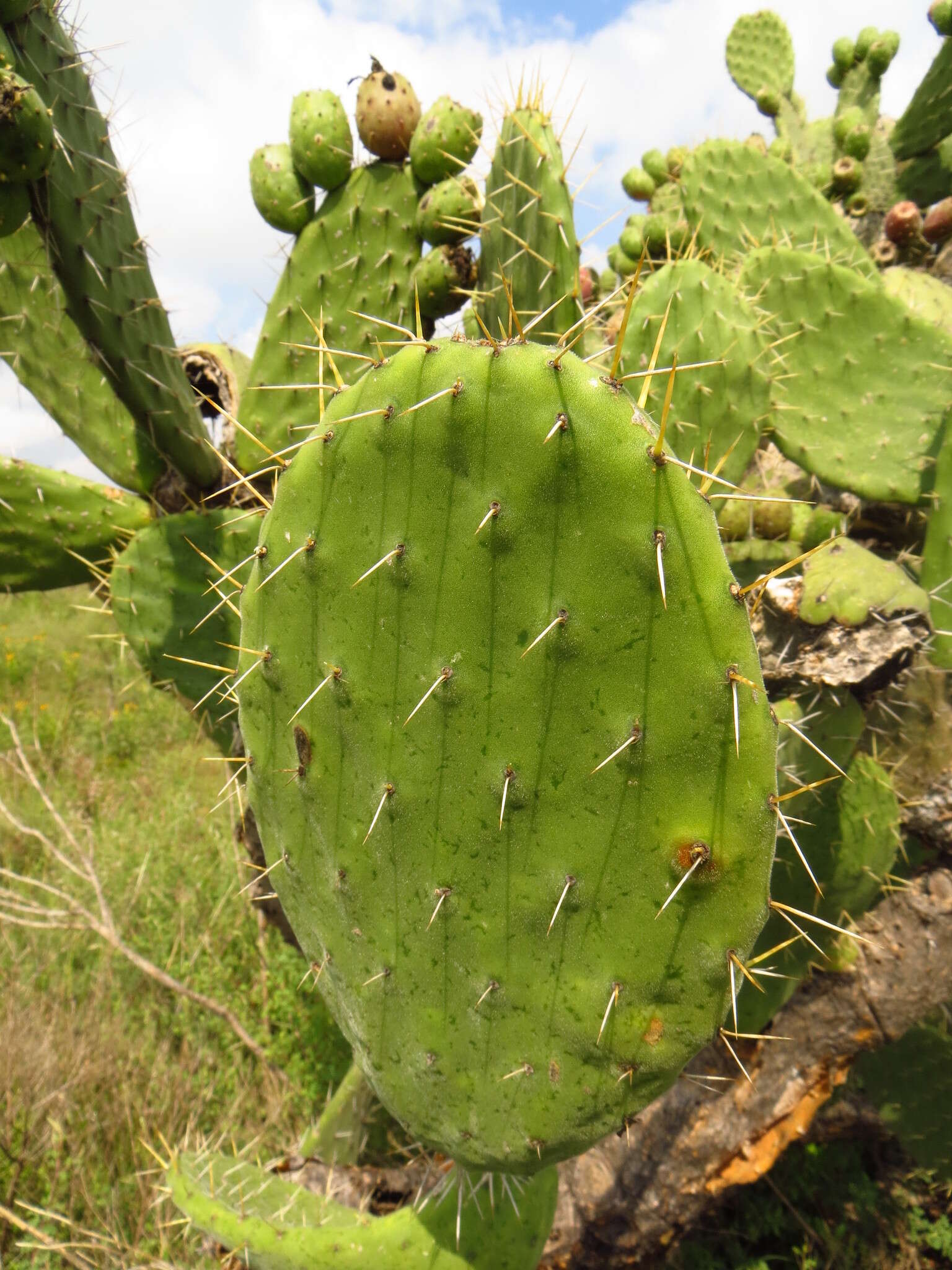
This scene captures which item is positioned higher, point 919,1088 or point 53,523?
point 53,523

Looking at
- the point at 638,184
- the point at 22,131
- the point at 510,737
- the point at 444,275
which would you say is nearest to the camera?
the point at 510,737

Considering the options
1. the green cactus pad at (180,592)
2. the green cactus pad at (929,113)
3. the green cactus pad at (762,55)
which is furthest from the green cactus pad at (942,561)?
the green cactus pad at (762,55)

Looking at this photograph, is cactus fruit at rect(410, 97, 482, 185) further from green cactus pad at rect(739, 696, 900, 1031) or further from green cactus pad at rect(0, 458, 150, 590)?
green cactus pad at rect(739, 696, 900, 1031)

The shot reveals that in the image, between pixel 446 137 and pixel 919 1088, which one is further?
pixel 919 1088

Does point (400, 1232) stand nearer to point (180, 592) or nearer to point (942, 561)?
point (180, 592)

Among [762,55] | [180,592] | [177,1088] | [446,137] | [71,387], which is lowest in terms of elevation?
[177,1088]

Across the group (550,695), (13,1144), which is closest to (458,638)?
(550,695)

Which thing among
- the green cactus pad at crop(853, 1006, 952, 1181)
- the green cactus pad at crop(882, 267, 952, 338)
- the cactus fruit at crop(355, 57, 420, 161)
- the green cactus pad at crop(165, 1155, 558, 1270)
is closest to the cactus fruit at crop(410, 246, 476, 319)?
the cactus fruit at crop(355, 57, 420, 161)

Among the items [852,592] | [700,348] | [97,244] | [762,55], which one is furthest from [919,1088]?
[762,55]
